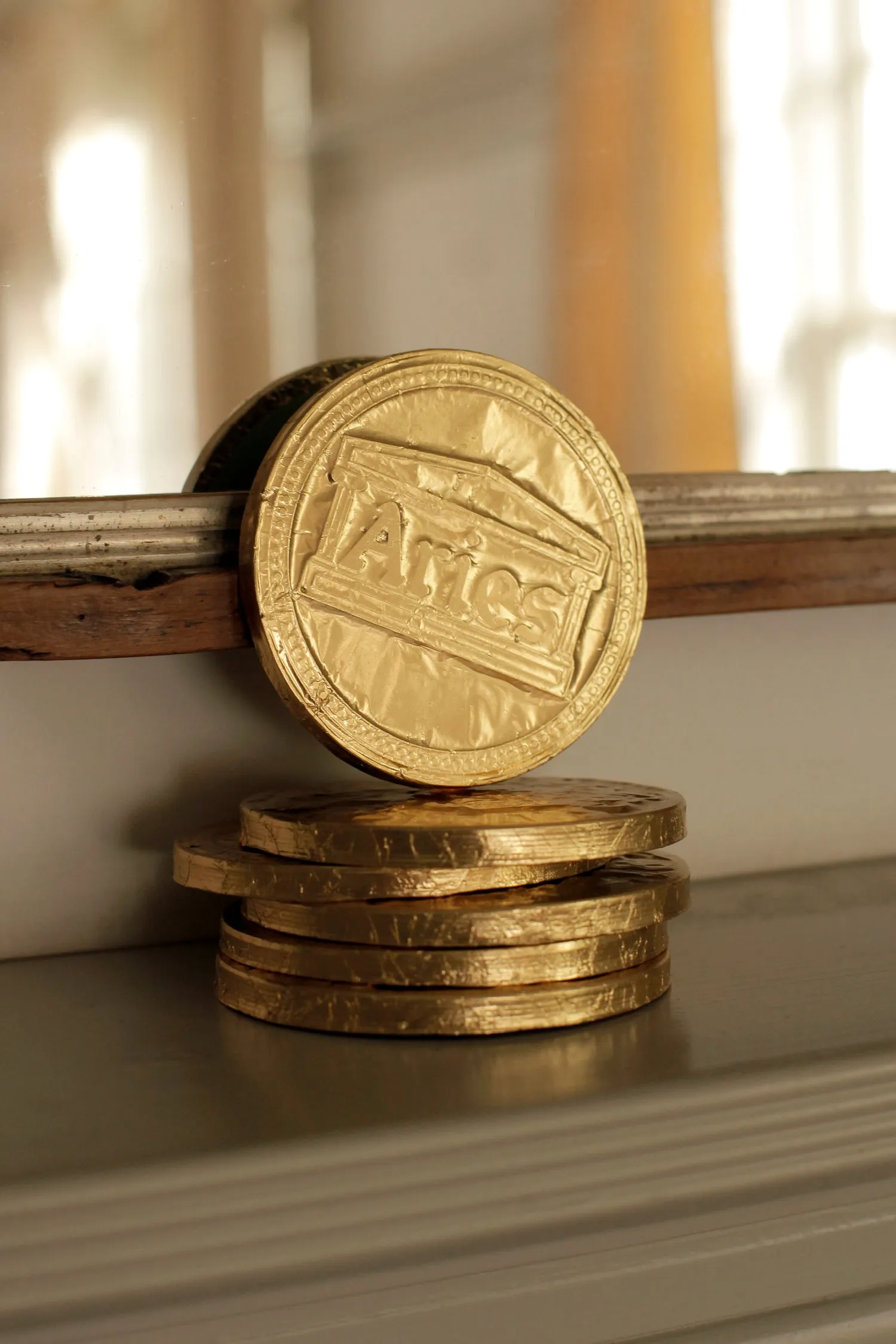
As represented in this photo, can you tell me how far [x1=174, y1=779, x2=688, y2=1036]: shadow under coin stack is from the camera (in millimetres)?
712

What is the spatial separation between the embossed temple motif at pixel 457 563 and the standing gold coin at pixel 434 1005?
23cm

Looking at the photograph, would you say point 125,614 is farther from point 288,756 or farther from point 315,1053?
point 315,1053

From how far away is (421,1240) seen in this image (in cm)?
56

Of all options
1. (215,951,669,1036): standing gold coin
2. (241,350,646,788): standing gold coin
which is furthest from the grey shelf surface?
(241,350,646,788): standing gold coin

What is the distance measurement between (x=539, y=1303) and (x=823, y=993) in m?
0.30

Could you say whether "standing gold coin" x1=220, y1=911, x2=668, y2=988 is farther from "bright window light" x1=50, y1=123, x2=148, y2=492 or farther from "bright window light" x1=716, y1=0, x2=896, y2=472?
"bright window light" x1=716, y1=0, x2=896, y2=472

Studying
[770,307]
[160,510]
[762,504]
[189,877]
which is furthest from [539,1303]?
[770,307]

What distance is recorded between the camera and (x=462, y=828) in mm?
720

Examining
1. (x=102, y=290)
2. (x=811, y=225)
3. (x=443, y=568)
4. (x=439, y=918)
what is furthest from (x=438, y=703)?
(x=811, y=225)

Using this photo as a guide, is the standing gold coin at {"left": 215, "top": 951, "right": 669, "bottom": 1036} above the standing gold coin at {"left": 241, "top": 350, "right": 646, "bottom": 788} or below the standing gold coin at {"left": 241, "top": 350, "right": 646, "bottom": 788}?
below

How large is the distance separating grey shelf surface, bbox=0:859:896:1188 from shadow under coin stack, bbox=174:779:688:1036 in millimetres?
17

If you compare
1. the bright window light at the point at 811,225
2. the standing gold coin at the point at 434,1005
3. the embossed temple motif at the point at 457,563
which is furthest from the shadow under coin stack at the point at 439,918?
the bright window light at the point at 811,225

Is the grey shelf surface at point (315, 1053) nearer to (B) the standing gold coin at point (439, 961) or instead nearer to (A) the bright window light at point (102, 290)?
(B) the standing gold coin at point (439, 961)

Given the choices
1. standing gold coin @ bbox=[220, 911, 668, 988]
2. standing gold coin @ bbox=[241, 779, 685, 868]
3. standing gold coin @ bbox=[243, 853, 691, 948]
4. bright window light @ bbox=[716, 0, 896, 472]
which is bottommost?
standing gold coin @ bbox=[220, 911, 668, 988]
